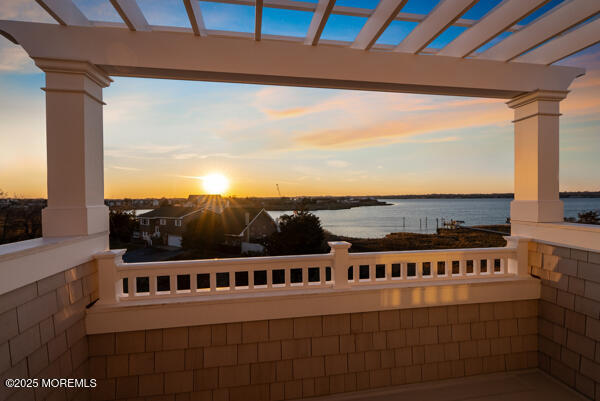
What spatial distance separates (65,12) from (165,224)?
A: 5.54m

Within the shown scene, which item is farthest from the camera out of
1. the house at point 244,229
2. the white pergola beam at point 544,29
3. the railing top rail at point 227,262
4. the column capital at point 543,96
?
the house at point 244,229

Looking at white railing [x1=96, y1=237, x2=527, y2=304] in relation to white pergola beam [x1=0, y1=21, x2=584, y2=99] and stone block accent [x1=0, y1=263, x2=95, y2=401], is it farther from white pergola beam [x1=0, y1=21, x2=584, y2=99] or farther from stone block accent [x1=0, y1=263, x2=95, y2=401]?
white pergola beam [x1=0, y1=21, x2=584, y2=99]

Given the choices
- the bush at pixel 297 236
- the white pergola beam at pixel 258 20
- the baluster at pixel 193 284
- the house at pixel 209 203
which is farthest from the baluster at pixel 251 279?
the house at pixel 209 203

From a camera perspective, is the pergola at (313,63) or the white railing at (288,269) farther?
the white railing at (288,269)

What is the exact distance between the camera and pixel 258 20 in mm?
2064

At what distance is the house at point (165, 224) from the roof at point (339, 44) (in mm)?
5149

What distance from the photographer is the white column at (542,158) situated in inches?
108

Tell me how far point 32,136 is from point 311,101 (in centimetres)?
401

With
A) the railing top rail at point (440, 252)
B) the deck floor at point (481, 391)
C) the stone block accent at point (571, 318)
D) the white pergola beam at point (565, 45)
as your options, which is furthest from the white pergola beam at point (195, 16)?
the stone block accent at point (571, 318)

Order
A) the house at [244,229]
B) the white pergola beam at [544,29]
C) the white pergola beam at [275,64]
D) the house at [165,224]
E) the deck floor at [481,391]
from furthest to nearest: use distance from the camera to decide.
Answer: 1. the house at [244,229]
2. the house at [165,224]
3. the deck floor at [481,391]
4. the white pergola beam at [275,64]
5. the white pergola beam at [544,29]

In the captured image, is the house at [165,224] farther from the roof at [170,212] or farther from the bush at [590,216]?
the bush at [590,216]

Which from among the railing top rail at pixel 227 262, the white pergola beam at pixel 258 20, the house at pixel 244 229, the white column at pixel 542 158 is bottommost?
the house at pixel 244 229

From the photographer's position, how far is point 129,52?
218 centimetres

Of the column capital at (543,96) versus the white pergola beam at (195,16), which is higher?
the white pergola beam at (195,16)
